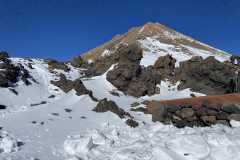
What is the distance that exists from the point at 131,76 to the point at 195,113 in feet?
40.4

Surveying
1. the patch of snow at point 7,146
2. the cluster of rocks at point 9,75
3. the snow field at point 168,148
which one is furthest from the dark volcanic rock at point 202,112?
the cluster of rocks at point 9,75

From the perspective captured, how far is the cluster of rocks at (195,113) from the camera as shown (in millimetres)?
9008

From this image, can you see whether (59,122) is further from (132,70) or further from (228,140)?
(132,70)

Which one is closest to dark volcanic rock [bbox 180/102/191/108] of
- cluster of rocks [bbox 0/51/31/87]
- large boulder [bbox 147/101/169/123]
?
large boulder [bbox 147/101/169/123]

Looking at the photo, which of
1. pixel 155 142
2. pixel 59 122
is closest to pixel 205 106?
pixel 155 142

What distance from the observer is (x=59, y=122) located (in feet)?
29.4

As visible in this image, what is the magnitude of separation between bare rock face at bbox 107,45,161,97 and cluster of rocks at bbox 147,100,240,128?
31.0 ft

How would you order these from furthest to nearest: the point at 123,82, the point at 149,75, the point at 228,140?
the point at 149,75 → the point at 123,82 → the point at 228,140

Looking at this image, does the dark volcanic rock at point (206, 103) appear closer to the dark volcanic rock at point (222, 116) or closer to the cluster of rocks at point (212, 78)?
the dark volcanic rock at point (222, 116)

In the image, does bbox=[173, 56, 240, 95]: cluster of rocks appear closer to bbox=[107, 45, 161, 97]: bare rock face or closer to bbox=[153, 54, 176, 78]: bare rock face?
bbox=[107, 45, 161, 97]: bare rock face

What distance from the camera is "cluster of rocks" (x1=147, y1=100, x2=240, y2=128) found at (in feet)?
29.6

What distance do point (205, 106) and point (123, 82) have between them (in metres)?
12.6

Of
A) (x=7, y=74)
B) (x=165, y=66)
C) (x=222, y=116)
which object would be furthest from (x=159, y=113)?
(x=165, y=66)

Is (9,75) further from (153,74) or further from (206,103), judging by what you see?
(153,74)
